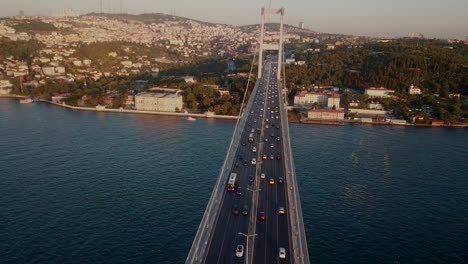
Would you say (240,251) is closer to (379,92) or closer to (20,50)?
(379,92)

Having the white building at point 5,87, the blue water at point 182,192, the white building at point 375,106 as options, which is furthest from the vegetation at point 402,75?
the white building at point 5,87

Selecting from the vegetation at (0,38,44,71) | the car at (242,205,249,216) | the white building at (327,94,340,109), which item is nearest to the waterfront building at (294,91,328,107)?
the white building at (327,94,340,109)

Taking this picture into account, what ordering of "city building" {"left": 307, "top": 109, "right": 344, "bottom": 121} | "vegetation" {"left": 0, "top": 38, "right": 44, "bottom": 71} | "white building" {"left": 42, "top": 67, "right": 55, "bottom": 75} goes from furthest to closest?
"vegetation" {"left": 0, "top": 38, "right": 44, "bottom": 71}, "white building" {"left": 42, "top": 67, "right": 55, "bottom": 75}, "city building" {"left": 307, "top": 109, "right": 344, "bottom": 121}

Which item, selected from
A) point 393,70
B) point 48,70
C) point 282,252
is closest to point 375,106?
point 393,70

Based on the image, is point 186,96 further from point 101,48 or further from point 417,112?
point 101,48

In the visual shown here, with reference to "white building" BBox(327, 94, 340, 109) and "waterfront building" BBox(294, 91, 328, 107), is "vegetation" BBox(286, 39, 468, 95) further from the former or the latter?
"white building" BBox(327, 94, 340, 109)

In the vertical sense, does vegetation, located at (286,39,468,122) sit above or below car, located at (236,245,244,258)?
above

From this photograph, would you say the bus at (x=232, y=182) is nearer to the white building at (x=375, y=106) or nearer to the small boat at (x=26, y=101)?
the white building at (x=375, y=106)
